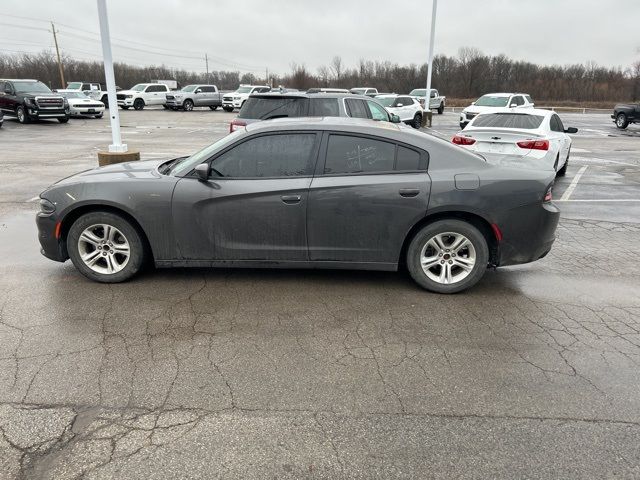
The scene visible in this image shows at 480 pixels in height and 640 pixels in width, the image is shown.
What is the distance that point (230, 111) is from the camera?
37.1 m

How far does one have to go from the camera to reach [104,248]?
15.0 feet

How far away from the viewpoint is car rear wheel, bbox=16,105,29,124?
76.3 ft

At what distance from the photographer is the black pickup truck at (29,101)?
22984mm

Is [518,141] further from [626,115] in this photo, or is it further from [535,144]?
[626,115]

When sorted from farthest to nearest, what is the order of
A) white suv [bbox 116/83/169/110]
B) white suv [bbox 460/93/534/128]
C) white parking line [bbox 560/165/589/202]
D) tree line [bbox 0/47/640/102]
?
1. tree line [bbox 0/47/640/102]
2. white suv [bbox 116/83/169/110]
3. white suv [bbox 460/93/534/128]
4. white parking line [bbox 560/165/589/202]

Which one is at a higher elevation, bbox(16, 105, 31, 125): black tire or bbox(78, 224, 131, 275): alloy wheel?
bbox(16, 105, 31, 125): black tire

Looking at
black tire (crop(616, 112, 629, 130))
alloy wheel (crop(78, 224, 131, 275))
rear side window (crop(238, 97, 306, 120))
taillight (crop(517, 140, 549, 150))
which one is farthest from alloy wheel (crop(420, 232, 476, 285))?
black tire (crop(616, 112, 629, 130))

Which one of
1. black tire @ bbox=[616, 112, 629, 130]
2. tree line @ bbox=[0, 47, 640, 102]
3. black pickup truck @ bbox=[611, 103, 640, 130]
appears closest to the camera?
black pickup truck @ bbox=[611, 103, 640, 130]

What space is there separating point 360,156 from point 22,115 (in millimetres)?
24838

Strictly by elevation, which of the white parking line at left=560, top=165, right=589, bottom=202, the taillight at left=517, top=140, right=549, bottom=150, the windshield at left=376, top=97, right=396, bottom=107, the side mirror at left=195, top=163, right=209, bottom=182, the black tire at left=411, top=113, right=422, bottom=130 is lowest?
the white parking line at left=560, top=165, right=589, bottom=202

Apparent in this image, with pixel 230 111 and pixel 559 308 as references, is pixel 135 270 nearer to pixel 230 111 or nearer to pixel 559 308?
pixel 559 308

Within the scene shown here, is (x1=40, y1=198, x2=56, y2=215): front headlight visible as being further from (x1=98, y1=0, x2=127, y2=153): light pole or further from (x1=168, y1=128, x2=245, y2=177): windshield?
(x1=98, y1=0, x2=127, y2=153): light pole

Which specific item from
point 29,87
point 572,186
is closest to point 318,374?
point 572,186

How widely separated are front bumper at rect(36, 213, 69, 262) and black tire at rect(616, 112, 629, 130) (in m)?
30.5
